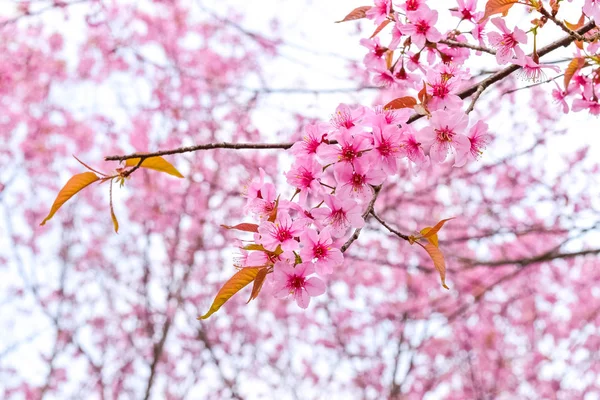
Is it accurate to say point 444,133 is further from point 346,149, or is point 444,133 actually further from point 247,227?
point 247,227

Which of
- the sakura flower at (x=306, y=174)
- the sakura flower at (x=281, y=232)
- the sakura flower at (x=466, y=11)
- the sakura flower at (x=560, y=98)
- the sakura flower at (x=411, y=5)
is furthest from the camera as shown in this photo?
the sakura flower at (x=560, y=98)

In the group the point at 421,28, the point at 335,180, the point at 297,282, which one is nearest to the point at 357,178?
the point at 335,180

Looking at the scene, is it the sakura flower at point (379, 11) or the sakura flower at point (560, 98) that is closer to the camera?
the sakura flower at point (379, 11)

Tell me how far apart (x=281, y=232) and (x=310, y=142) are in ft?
0.80

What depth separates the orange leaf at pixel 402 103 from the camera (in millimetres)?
1275

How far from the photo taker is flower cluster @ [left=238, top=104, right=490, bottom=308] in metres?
1.17

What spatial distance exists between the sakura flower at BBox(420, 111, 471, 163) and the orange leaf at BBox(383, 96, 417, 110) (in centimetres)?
7

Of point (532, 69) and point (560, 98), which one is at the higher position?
→ point (560, 98)

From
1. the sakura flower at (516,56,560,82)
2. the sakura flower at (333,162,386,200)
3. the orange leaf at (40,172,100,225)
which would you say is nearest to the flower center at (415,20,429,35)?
the sakura flower at (516,56,560,82)

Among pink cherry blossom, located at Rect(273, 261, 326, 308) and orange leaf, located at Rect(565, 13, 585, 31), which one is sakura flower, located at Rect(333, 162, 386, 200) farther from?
orange leaf, located at Rect(565, 13, 585, 31)

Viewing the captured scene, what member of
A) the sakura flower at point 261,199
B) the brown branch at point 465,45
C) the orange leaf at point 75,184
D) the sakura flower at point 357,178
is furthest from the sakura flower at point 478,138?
the orange leaf at point 75,184

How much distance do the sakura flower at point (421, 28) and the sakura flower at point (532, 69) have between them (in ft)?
0.77

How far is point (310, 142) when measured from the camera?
4.22ft

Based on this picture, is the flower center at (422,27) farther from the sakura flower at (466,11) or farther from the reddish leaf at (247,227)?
the reddish leaf at (247,227)
